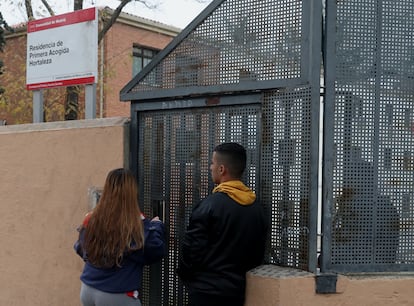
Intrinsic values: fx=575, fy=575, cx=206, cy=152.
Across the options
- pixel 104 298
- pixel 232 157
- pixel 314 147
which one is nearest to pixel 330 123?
pixel 314 147

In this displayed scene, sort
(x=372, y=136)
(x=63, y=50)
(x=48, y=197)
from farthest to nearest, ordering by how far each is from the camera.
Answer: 1. (x=63, y=50)
2. (x=48, y=197)
3. (x=372, y=136)

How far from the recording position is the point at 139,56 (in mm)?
21062

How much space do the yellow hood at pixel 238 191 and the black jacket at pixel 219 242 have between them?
0.11 feet

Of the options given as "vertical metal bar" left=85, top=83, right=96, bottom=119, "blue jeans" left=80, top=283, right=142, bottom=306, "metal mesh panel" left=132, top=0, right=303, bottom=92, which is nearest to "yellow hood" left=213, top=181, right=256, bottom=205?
"metal mesh panel" left=132, top=0, right=303, bottom=92

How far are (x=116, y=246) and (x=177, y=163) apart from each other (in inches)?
41.4

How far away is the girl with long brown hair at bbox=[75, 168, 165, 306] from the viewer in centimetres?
363

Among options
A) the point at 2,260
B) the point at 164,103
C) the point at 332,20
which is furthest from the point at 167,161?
the point at 2,260

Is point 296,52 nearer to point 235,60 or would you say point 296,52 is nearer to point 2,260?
point 235,60

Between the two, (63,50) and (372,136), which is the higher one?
(63,50)

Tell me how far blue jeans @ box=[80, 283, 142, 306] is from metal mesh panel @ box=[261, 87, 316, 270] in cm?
102

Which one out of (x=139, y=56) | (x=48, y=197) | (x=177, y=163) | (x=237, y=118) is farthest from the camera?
(x=139, y=56)

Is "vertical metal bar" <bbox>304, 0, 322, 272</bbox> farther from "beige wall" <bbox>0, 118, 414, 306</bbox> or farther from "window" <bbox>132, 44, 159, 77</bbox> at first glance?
"window" <bbox>132, 44, 159, 77</bbox>

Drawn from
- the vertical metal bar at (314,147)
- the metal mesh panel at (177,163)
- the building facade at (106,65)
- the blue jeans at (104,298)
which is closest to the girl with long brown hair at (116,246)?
the blue jeans at (104,298)

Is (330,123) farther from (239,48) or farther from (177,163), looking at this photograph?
(177,163)
